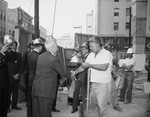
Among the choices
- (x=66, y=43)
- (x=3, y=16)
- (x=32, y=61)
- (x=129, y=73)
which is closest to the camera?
(x=32, y=61)

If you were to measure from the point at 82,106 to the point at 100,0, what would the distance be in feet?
167

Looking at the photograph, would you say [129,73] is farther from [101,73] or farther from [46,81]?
[46,81]

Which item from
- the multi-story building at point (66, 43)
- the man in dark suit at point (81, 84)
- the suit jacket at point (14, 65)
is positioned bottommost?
the man in dark suit at point (81, 84)

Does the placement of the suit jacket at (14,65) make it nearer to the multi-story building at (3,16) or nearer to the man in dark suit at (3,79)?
the man in dark suit at (3,79)

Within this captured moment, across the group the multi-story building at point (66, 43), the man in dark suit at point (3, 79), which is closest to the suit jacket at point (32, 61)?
the man in dark suit at point (3, 79)

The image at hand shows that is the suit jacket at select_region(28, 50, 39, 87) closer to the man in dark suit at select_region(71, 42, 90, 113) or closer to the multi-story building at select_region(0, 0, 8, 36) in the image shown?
the man in dark suit at select_region(71, 42, 90, 113)

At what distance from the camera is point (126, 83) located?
25.4 ft

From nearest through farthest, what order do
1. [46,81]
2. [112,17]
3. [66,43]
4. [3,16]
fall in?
1. [46,81]
2. [3,16]
3. [112,17]
4. [66,43]

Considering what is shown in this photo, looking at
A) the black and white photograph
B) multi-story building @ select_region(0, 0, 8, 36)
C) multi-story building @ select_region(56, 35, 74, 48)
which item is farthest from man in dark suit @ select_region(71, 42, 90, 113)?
multi-story building @ select_region(0, 0, 8, 36)

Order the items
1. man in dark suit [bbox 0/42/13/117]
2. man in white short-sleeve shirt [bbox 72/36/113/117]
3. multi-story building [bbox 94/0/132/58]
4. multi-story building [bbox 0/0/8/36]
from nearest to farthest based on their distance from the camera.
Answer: man in white short-sleeve shirt [bbox 72/36/113/117] → man in dark suit [bbox 0/42/13/117] → multi-story building [bbox 0/0/8/36] → multi-story building [bbox 94/0/132/58]

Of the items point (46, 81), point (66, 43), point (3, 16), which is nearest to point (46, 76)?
point (46, 81)

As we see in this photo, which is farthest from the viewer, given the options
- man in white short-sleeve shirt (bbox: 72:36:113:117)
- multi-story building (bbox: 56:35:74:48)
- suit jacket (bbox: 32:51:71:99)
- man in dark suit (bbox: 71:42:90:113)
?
multi-story building (bbox: 56:35:74:48)

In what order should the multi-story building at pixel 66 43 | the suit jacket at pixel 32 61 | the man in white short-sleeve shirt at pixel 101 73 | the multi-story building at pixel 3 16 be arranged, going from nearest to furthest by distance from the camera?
the man in white short-sleeve shirt at pixel 101 73, the suit jacket at pixel 32 61, the multi-story building at pixel 3 16, the multi-story building at pixel 66 43

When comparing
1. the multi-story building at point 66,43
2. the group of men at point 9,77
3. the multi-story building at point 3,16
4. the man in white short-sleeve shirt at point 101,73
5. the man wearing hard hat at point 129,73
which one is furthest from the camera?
the multi-story building at point 66,43
